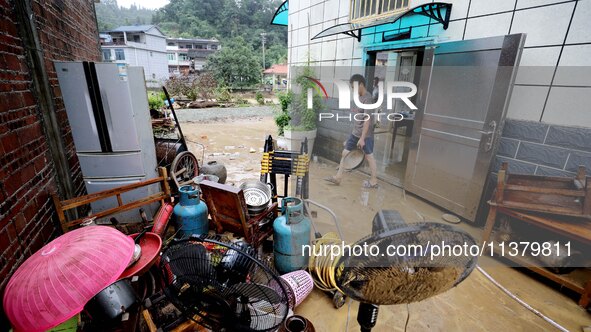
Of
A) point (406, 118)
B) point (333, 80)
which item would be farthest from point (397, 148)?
point (333, 80)

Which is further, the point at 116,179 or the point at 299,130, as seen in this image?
the point at 299,130

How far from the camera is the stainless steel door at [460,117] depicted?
3.29m

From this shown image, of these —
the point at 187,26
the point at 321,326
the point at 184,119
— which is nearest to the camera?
the point at 321,326

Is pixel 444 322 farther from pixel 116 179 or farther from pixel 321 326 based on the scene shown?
pixel 116 179

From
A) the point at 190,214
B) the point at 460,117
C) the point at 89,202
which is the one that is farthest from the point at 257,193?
the point at 460,117

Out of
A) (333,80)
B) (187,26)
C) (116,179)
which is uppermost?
(187,26)

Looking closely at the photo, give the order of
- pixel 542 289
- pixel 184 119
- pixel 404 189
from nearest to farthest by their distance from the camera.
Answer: pixel 542 289
pixel 404 189
pixel 184 119

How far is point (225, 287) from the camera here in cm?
123

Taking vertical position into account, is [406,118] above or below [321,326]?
above

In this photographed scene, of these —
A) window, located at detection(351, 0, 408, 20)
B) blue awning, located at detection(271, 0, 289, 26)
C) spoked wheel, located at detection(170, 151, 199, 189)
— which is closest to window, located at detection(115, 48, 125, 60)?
blue awning, located at detection(271, 0, 289, 26)

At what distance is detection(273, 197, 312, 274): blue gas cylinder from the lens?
103 inches

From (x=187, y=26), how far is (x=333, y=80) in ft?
172

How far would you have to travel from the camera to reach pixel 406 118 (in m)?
6.39

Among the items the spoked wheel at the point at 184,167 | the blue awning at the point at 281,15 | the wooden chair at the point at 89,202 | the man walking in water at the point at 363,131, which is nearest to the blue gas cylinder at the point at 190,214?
the wooden chair at the point at 89,202
